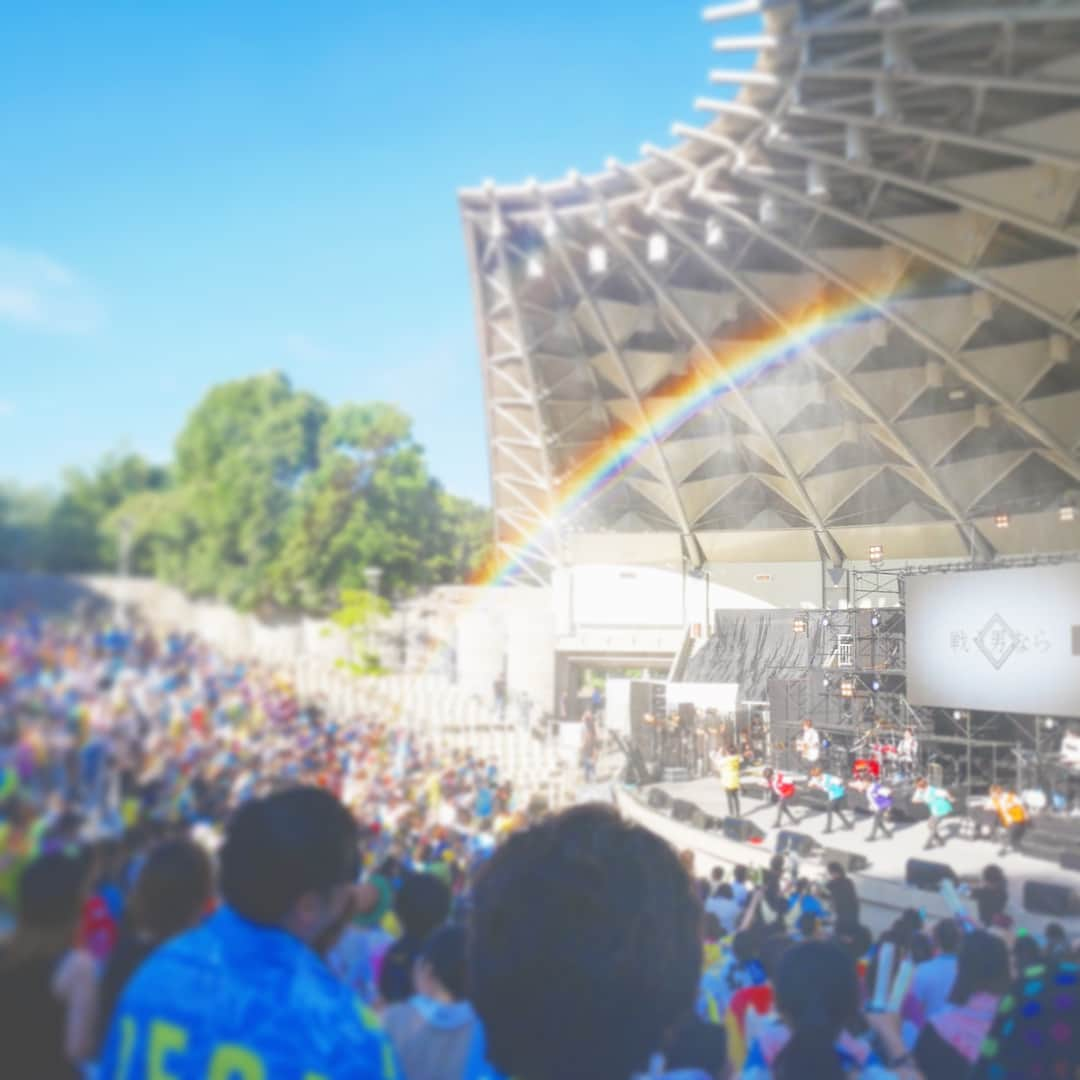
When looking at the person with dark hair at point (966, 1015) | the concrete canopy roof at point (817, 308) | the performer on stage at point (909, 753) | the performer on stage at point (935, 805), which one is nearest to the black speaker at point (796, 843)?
the performer on stage at point (935, 805)

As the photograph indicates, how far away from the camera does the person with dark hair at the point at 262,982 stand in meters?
1.39

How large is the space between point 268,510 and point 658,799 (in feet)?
9.75

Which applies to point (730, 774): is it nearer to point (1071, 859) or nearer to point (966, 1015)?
point (1071, 859)

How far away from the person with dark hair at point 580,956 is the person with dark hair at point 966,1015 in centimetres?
150

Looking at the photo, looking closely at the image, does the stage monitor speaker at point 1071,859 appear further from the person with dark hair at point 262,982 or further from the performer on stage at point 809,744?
the person with dark hair at point 262,982

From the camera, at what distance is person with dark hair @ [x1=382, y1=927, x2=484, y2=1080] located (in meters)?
1.71

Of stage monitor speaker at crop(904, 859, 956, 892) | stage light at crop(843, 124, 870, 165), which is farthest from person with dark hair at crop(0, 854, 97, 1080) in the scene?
stage light at crop(843, 124, 870, 165)

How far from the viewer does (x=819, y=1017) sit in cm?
164

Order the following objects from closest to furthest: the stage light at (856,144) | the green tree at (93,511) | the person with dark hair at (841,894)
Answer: the green tree at (93,511) → the person with dark hair at (841,894) → the stage light at (856,144)

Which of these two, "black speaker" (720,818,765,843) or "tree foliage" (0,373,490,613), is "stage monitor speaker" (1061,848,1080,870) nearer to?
"black speaker" (720,818,765,843)

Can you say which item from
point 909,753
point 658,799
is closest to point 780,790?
point 658,799

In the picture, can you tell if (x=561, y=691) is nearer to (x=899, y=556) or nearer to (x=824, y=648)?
(x=824, y=648)

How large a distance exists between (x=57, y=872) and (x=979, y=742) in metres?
4.70

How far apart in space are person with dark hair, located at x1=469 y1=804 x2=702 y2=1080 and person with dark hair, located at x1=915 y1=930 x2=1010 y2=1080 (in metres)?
1.50
